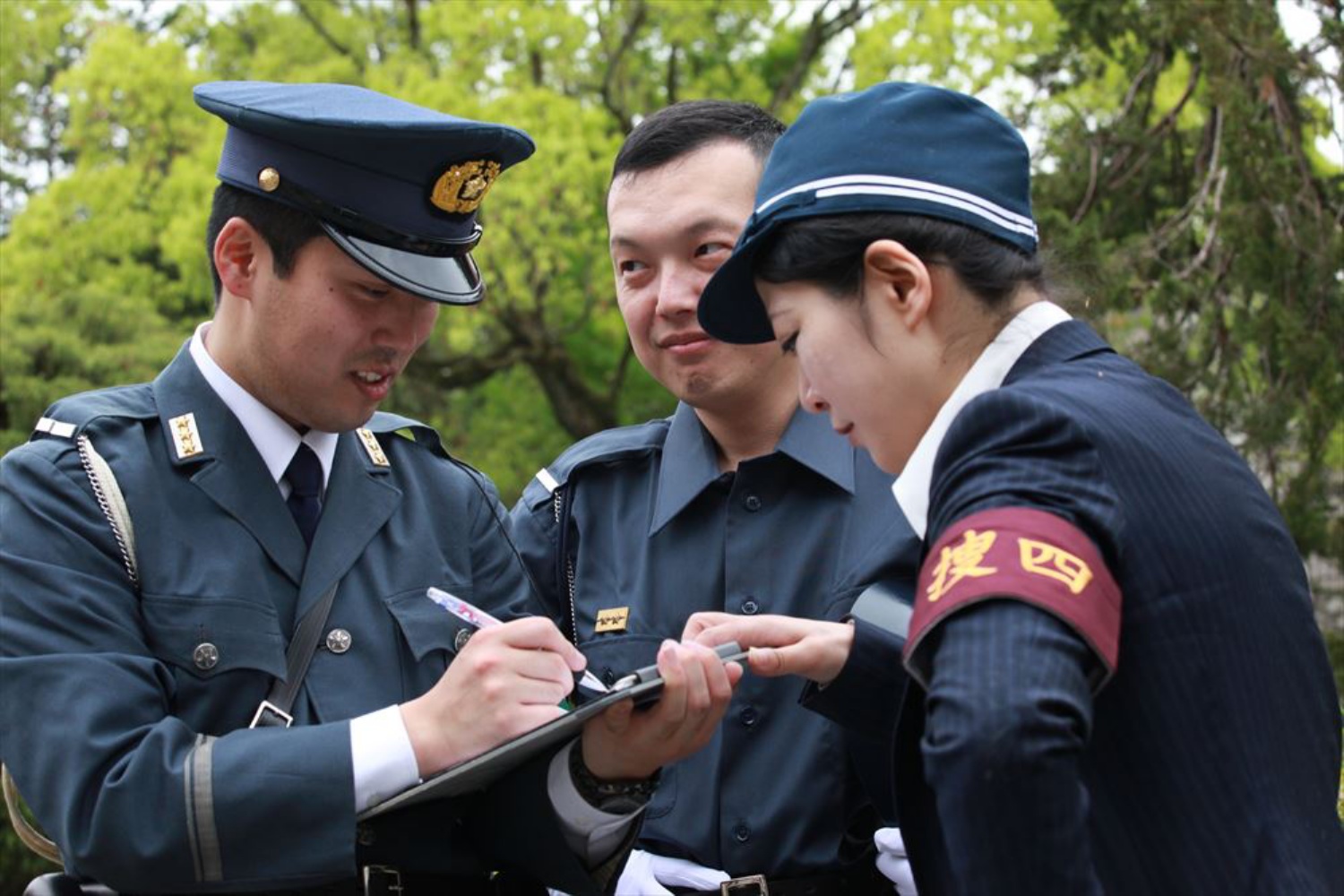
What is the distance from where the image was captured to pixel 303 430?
3.00 m

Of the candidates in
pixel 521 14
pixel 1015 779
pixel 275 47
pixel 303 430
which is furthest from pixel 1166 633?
pixel 275 47

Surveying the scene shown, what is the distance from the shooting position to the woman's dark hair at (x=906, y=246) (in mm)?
2119

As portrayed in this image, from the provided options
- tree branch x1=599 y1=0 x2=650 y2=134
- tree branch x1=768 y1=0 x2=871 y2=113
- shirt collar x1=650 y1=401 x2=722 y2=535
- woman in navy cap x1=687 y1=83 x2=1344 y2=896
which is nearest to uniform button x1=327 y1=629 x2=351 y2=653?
shirt collar x1=650 y1=401 x2=722 y2=535

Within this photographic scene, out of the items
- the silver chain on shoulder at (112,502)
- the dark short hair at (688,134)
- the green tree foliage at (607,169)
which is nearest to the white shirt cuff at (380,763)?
the silver chain on shoulder at (112,502)

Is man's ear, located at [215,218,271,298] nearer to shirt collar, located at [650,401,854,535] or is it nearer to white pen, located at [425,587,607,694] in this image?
white pen, located at [425,587,607,694]

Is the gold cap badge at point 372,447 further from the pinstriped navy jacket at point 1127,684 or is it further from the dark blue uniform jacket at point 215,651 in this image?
the pinstriped navy jacket at point 1127,684

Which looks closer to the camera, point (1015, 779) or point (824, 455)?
point (1015, 779)

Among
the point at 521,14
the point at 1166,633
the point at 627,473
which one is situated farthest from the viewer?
the point at 521,14

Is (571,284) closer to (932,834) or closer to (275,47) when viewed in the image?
(275,47)

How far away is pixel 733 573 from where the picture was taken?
3.22 meters

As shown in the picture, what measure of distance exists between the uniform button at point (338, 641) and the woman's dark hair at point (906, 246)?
1104 mm

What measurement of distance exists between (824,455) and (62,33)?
18092mm

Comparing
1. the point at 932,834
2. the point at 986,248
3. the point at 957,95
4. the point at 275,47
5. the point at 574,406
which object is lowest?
the point at 574,406

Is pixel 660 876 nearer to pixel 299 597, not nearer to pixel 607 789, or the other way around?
pixel 607 789
